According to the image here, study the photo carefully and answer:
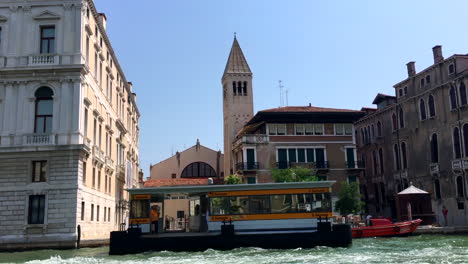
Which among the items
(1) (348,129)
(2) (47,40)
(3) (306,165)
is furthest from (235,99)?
(2) (47,40)

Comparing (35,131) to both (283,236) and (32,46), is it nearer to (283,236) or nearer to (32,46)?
(32,46)

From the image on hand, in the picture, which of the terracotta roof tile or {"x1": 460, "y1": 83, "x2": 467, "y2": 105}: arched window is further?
the terracotta roof tile

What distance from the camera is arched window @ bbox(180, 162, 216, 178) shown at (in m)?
67.2

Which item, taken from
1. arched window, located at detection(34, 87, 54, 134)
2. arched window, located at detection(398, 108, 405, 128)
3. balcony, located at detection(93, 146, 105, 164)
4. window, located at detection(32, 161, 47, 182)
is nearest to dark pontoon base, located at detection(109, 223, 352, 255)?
window, located at detection(32, 161, 47, 182)

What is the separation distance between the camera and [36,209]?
84.2 feet

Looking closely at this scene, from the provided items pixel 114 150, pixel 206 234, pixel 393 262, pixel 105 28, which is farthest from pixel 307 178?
pixel 393 262

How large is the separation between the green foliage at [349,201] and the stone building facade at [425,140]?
4836 mm

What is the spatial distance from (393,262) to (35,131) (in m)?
19.0

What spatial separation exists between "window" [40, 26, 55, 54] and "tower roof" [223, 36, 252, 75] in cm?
3773

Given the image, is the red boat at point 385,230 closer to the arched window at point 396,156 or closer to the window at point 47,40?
the arched window at point 396,156

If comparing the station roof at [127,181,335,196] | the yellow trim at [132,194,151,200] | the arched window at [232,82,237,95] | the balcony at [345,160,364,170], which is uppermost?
the arched window at [232,82,237,95]

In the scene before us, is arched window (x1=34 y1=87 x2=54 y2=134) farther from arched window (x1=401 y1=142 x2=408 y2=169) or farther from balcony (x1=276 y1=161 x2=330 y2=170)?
arched window (x1=401 y1=142 x2=408 y2=169)

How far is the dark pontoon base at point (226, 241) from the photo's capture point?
67.0 feet

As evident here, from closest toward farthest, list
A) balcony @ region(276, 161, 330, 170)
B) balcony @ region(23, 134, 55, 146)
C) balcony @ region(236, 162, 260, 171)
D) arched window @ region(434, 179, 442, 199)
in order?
balcony @ region(23, 134, 55, 146)
arched window @ region(434, 179, 442, 199)
balcony @ region(236, 162, 260, 171)
balcony @ region(276, 161, 330, 170)
